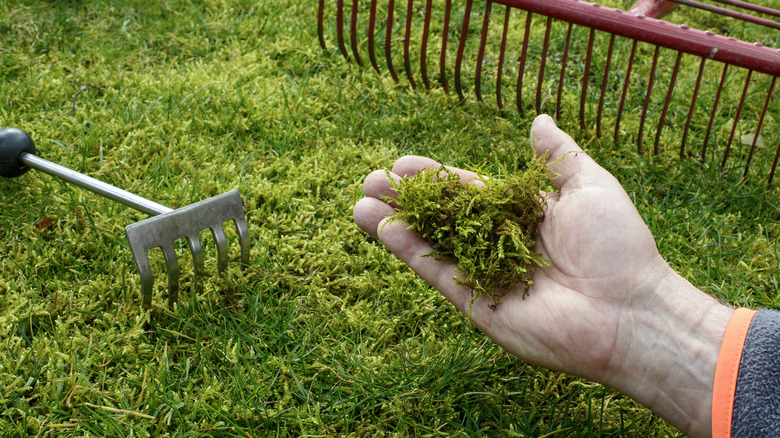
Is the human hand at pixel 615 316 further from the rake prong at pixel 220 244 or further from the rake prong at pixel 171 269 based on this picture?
the rake prong at pixel 171 269

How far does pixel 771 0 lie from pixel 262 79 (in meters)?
3.82

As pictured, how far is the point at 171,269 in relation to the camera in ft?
7.29

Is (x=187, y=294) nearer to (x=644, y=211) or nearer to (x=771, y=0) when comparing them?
(x=644, y=211)

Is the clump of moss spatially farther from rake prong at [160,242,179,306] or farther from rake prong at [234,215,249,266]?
rake prong at [160,242,179,306]

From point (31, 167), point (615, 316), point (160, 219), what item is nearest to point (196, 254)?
point (160, 219)

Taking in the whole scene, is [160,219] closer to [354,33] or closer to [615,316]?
[615,316]

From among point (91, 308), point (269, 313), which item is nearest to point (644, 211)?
point (269, 313)

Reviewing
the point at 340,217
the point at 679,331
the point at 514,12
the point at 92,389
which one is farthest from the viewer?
the point at 514,12

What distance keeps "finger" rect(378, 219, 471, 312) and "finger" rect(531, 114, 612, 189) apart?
19.6 inches

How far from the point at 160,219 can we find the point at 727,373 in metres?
1.84

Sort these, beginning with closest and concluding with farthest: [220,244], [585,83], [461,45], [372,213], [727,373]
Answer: [727,373] < [372,213] < [220,244] < [585,83] < [461,45]

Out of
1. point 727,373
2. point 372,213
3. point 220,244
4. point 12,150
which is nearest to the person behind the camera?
point 727,373

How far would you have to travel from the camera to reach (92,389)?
2027mm

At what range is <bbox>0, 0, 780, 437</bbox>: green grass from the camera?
6.82ft
